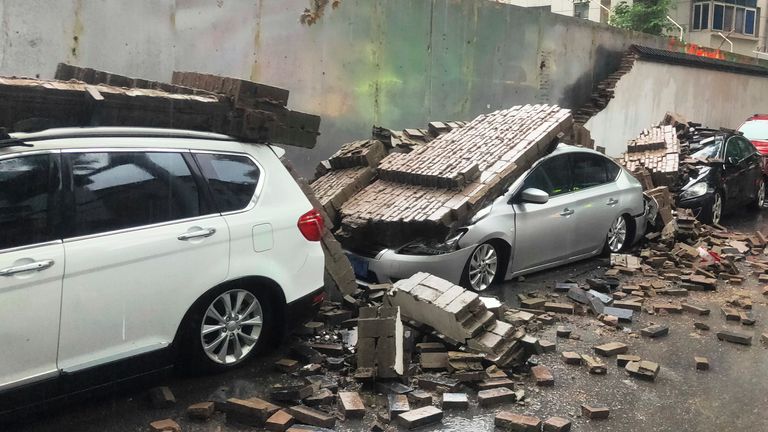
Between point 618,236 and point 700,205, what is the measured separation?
9.90 feet

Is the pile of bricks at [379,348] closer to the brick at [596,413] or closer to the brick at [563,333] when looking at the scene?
the brick at [596,413]

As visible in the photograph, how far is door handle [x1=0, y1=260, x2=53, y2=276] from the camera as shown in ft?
11.9

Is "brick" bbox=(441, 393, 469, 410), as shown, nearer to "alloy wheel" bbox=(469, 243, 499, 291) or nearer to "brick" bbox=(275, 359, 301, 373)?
"brick" bbox=(275, 359, 301, 373)

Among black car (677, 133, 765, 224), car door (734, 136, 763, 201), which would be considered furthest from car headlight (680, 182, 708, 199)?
car door (734, 136, 763, 201)

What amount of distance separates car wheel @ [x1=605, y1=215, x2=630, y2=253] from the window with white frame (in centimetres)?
3020

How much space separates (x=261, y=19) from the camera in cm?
1029

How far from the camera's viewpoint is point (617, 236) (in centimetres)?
923

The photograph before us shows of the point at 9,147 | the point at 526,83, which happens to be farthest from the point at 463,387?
the point at 526,83

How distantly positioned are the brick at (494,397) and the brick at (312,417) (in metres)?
1.05

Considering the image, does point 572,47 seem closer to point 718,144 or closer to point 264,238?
point 718,144

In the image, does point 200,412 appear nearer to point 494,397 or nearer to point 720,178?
point 494,397

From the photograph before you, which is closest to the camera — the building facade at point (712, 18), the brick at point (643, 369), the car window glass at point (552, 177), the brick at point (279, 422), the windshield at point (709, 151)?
the brick at point (279, 422)

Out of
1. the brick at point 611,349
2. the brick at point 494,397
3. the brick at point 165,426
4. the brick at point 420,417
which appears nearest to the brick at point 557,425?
the brick at point 494,397

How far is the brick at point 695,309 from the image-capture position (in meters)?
6.74
